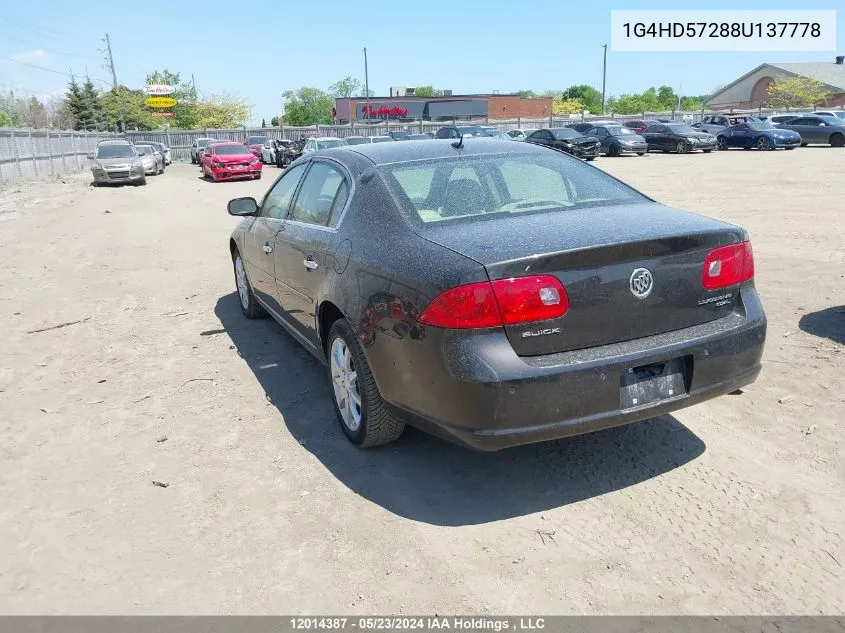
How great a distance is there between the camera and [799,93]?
68.8 meters

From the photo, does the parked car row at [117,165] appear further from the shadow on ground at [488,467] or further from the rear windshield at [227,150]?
the shadow on ground at [488,467]

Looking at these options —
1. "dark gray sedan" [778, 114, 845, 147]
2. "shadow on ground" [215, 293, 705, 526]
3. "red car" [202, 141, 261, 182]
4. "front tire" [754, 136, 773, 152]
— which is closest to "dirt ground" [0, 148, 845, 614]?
"shadow on ground" [215, 293, 705, 526]

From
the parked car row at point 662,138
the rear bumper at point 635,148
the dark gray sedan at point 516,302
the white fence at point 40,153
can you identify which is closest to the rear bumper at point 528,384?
A: the dark gray sedan at point 516,302

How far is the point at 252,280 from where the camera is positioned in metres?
6.24

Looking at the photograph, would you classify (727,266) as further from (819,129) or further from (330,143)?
Result: (819,129)

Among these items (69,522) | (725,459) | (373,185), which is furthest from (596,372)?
(69,522)

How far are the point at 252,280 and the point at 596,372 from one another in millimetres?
4028

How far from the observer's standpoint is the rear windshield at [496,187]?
12.2ft

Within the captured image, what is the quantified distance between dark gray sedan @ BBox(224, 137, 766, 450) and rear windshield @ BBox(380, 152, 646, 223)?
0.04 ft

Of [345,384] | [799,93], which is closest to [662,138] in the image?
[345,384]

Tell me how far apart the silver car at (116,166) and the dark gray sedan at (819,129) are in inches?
1182

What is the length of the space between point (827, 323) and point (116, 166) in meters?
24.4

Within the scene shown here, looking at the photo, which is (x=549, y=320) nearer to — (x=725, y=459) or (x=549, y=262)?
(x=549, y=262)

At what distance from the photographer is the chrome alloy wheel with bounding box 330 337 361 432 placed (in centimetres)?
388
